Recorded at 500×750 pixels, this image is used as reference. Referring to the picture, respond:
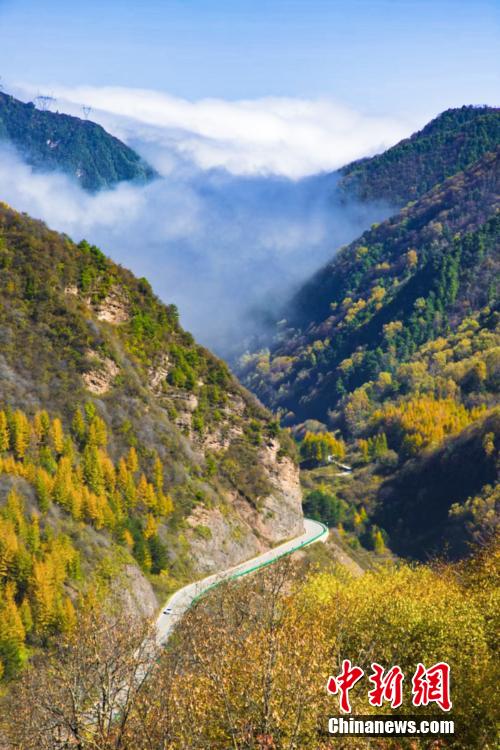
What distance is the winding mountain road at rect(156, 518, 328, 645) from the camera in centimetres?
8588

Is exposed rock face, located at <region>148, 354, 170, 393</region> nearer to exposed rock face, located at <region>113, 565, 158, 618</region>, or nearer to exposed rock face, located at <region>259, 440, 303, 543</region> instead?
exposed rock face, located at <region>259, 440, 303, 543</region>

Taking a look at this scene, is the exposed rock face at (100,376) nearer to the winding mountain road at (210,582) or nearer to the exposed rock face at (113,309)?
the exposed rock face at (113,309)

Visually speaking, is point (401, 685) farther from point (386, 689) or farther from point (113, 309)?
point (113, 309)

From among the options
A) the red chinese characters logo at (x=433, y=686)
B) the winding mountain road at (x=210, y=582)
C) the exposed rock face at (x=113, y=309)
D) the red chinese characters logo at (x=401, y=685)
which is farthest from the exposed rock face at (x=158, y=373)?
the red chinese characters logo at (x=433, y=686)

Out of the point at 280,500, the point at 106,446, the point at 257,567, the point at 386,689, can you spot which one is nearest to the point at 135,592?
the point at 257,567

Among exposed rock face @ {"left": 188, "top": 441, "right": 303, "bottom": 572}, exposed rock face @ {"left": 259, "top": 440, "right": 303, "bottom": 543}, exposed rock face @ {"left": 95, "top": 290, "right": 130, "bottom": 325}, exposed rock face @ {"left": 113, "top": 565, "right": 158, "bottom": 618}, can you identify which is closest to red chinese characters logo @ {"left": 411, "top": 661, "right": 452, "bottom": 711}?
exposed rock face @ {"left": 113, "top": 565, "right": 158, "bottom": 618}

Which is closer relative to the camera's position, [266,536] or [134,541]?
[134,541]

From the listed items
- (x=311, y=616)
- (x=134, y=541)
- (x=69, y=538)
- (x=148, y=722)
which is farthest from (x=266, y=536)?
(x=148, y=722)

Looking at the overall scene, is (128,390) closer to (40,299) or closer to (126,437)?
(126,437)

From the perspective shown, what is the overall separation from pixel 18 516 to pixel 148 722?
162ft

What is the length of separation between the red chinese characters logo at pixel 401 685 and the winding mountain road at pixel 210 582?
31.3 metres

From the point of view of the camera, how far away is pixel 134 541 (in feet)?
326

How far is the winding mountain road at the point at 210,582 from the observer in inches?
3381

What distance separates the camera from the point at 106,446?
108625 mm
